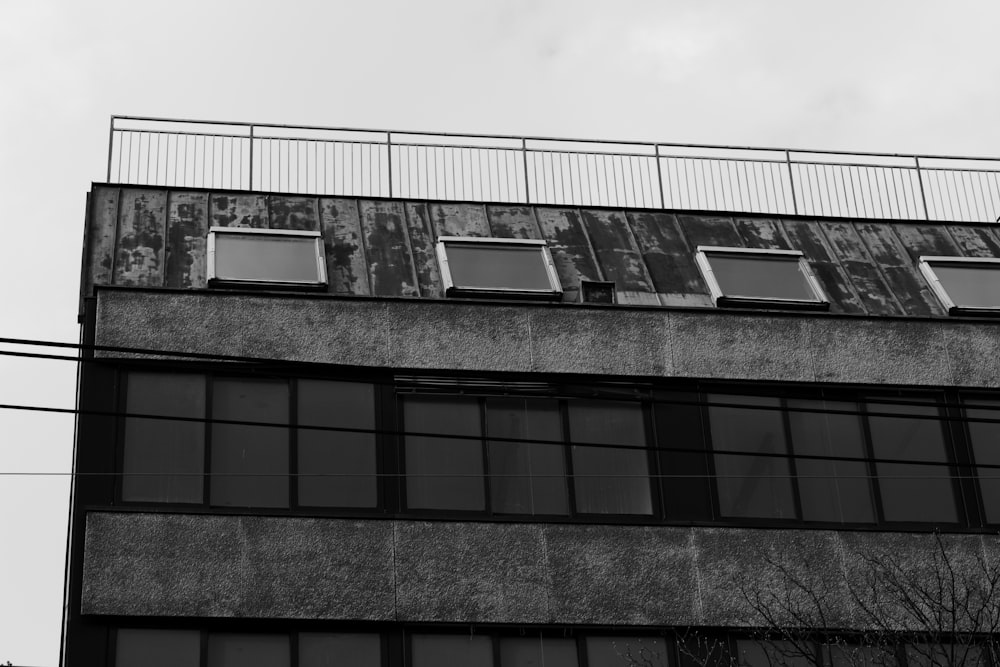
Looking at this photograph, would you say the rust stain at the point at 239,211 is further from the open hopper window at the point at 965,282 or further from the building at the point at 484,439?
the open hopper window at the point at 965,282

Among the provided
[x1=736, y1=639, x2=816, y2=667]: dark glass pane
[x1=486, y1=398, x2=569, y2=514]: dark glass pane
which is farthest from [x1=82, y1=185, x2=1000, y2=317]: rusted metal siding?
[x1=736, y1=639, x2=816, y2=667]: dark glass pane

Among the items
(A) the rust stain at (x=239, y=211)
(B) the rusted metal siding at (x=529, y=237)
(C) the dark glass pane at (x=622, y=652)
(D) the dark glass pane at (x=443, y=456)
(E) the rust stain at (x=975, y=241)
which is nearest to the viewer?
(C) the dark glass pane at (x=622, y=652)

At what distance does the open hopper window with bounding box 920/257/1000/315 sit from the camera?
26.0 metres

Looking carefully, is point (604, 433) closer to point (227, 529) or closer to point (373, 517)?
point (373, 517)

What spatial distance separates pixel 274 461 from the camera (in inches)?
882

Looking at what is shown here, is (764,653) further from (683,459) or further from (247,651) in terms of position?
(247,651)

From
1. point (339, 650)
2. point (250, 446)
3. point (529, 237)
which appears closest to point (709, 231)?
point (529, 237)

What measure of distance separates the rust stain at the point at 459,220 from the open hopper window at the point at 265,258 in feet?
7.09

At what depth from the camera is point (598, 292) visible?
24.9 meters

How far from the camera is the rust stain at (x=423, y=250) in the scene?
24844mm

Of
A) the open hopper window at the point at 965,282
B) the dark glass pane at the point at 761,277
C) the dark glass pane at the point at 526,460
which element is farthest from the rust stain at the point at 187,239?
the open hopper window at the point at 965,282

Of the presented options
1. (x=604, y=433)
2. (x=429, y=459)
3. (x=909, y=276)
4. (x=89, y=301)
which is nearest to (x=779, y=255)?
(x=909, y=276)

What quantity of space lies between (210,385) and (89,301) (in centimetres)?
199

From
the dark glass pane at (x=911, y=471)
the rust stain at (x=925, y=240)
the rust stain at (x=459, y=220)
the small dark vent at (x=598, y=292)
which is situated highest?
the rust stain at (x=459, y=220)
